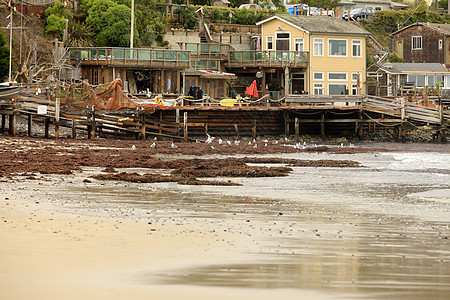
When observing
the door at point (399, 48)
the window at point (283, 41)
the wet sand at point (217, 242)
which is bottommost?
the wet sand at point (217, 242)

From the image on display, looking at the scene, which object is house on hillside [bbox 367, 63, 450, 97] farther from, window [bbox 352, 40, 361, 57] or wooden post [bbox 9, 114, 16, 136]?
wooden post [bbox 9, 114, 16, 136]

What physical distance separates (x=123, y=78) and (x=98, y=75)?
170 cm

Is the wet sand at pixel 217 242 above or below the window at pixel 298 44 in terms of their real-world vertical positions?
below

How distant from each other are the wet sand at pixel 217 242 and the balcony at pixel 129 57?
1411 inches

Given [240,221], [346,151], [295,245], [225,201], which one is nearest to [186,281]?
[295,245]

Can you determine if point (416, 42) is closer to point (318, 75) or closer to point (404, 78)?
point (404, 78)

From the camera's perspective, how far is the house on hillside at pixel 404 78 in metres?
66.2

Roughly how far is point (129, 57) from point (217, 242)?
145 ft

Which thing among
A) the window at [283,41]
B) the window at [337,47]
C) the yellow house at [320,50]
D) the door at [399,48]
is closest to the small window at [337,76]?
the yellow house at [320,50]

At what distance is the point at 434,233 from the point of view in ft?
35.6

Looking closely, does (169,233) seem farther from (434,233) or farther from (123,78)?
(123,78)

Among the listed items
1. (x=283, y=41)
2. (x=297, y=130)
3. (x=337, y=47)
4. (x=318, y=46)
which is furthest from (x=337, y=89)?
(x=297, y=130)

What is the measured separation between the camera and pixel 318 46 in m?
61.4

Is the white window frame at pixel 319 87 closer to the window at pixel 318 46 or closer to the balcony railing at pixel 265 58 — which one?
the balcony railing at pixel 265 58
